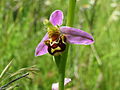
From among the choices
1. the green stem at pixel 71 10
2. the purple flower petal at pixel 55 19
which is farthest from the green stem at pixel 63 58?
the purple flower petal at pixel 55 19

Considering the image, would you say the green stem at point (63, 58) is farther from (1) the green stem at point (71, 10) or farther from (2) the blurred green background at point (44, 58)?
(2) the blurred green background at point (44, 58)

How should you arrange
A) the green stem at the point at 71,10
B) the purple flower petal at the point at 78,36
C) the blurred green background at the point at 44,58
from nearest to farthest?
1. the green stem at the point at 71,10
2. the purple flower petal at the point at 78,36
3. the blurred green background at the point at 44,58

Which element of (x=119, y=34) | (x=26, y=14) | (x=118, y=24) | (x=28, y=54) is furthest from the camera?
(x=118, y=24)

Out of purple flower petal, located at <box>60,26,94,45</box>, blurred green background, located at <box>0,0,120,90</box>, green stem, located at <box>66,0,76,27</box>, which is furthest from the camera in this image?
blurred green background, located at <box>0,0,120,90</box>

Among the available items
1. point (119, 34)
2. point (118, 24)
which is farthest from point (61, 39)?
point (118, 24)

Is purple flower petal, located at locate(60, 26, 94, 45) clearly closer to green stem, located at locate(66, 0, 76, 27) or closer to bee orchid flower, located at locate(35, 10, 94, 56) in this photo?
bee orchid flower, located at locate(35, 10, 94, 56)

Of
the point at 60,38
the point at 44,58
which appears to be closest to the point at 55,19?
the point at 60,38

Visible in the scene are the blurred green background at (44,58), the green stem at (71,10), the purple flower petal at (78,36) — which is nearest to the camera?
the green stem at (71,10)

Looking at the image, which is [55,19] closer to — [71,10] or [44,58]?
[71,10]

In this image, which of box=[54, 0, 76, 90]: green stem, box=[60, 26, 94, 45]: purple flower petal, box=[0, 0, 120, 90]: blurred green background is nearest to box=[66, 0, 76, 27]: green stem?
box=[54, 0, 76, 90]: green stem

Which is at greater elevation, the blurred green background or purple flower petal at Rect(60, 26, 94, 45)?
purple flower petal at Rect(60, 26, 94, 45)

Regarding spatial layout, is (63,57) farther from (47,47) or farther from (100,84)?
(100,84)
